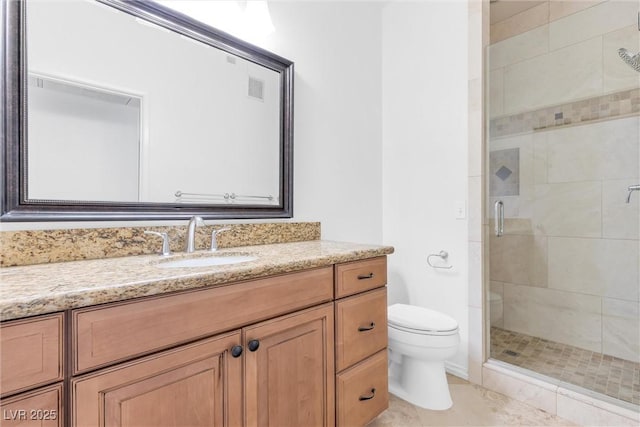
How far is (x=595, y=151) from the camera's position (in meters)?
2.05

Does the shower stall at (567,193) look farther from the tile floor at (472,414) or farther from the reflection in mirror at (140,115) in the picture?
the reflection in mirror at (140,115)

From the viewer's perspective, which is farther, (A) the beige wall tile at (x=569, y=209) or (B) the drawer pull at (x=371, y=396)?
(A) the beige wall tile at (x=569, y=209)

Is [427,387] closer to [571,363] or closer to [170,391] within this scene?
[571,363]

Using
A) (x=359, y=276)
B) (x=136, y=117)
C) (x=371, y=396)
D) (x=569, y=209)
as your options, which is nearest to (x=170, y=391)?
(x=359, y=276)

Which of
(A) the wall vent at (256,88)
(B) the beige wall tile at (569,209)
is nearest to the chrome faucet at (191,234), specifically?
(A) the wall vent at (256,88)

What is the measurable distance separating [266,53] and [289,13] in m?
0.36

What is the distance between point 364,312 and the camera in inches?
53.9

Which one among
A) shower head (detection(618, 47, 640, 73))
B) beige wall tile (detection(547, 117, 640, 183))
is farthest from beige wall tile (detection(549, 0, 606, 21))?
beige wall tile (detection(547, 117, 640, 183))

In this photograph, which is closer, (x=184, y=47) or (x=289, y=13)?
(x=184, y=47)

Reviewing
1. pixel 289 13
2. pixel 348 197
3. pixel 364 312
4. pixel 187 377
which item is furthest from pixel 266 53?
pixel 187 377

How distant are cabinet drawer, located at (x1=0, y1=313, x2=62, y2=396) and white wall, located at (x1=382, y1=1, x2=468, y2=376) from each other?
2.00 m

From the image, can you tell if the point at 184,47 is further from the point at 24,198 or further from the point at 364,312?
the point at 364,312

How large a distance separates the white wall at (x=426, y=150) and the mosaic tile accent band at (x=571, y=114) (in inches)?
13.7

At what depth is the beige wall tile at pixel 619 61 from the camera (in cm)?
181
